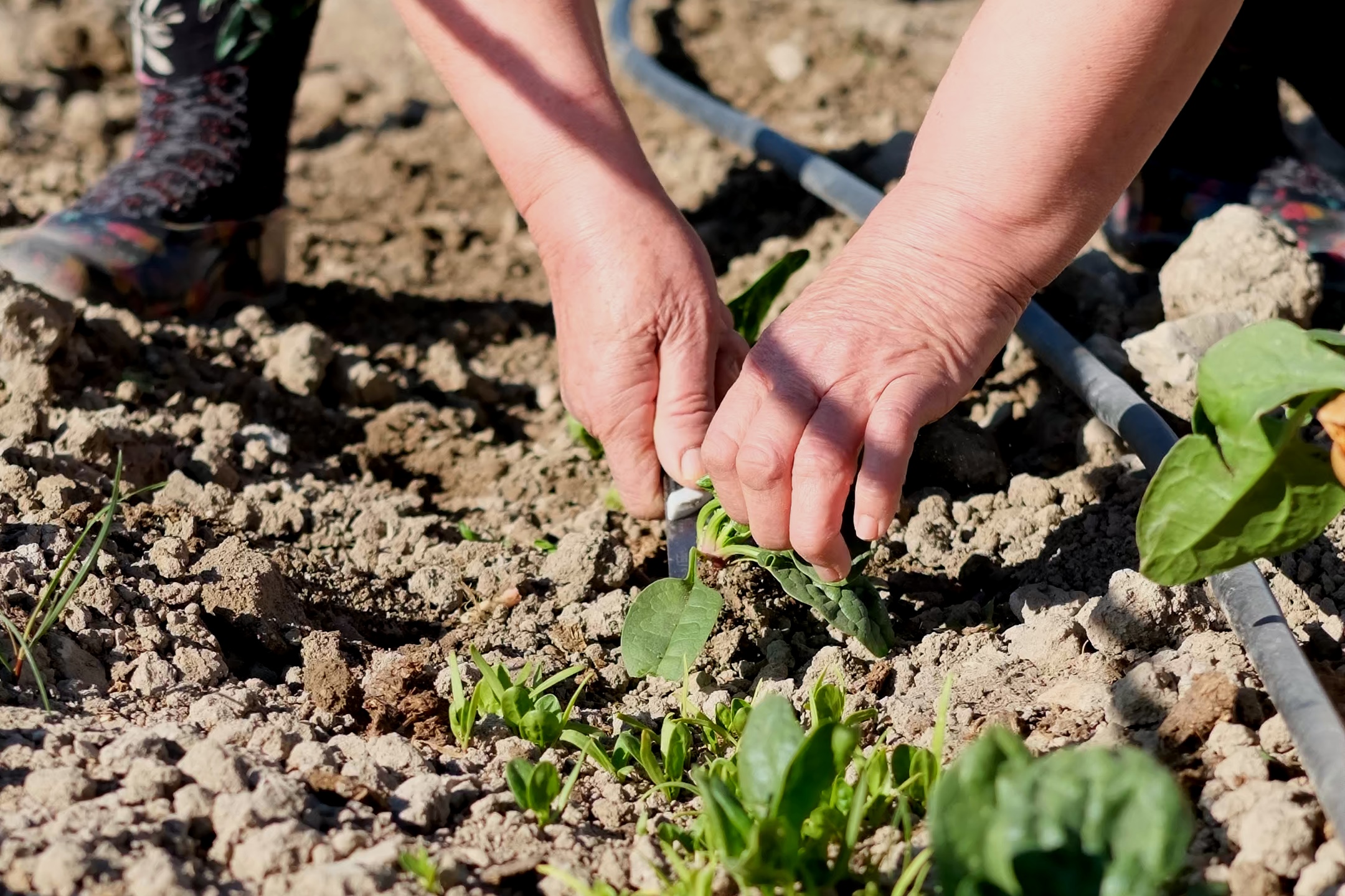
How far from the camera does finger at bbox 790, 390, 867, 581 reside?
4.11 ft

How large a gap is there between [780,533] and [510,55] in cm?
75

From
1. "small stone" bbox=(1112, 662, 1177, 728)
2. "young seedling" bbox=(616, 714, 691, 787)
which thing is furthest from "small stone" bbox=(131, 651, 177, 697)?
"small stone" bbox=(1112, 662, 1177, 728)

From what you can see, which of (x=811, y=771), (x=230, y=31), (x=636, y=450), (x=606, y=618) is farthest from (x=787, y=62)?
(x=811, y=771)

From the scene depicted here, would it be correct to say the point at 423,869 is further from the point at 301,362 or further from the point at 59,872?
the point at 301,362

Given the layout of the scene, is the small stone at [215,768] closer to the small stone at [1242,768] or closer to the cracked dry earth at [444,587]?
the cracked dry earth at [444,587]

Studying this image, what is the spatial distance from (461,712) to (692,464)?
397mm

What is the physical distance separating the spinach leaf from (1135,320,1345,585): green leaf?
0.21 meters

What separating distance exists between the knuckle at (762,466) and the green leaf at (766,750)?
0.85 feet

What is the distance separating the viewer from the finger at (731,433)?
132 centimetres

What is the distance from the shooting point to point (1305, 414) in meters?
1.02

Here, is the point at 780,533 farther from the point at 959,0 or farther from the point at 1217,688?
the point at 959,0

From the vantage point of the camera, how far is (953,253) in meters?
1.35

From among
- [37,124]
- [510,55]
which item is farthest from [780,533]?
[37,124]

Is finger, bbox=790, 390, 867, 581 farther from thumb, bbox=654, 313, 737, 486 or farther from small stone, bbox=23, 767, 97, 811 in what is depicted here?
small stone, bbox=23, 767, 97, 811
